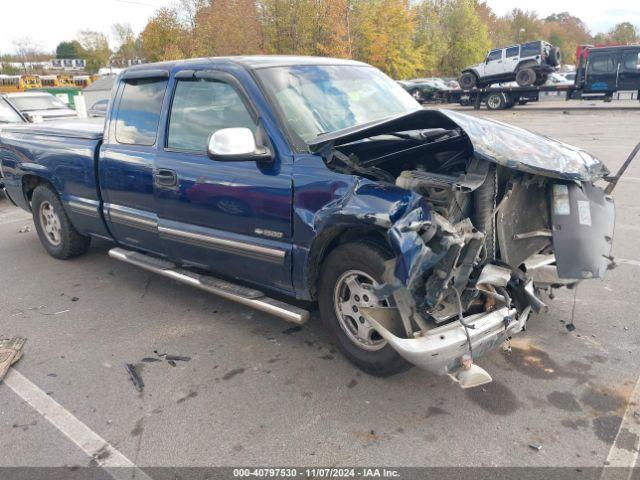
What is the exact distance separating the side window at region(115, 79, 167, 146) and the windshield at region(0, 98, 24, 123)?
7275mm

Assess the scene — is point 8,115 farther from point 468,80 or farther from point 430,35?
point 430,35

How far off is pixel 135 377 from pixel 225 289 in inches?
34.4

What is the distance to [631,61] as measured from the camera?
23203 millimetres

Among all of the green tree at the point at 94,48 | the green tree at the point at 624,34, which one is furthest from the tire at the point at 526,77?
the green tree at the point at 624,34

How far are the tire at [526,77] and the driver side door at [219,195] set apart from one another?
2595 centimetres

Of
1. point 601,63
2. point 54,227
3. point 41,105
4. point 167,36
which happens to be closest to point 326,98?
point 54,227

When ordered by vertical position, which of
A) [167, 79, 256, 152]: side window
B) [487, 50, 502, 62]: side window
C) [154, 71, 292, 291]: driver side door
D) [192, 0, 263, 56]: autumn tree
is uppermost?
[192, 0, 263, 56]: autumn tree

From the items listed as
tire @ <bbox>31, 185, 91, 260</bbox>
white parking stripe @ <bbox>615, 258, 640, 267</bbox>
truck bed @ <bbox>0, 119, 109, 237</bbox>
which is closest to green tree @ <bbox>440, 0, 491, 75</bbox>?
white parking stripe @ <bbox>615, 258, 640, 267</bbox>

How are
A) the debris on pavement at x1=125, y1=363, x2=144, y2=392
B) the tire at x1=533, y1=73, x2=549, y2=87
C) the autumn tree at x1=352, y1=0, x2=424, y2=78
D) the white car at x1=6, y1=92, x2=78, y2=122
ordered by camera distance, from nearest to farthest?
the debris on pavement at x1=125, y1=363, x2=144, y2=392
the white car at x1=6, y1=92, x2=78, y2=122
the tire at x1=533, y1=73, x2=549, y2=87
the autumn tree at x1=352, y1=0, x2=424, y2=78

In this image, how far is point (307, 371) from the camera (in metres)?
3.42

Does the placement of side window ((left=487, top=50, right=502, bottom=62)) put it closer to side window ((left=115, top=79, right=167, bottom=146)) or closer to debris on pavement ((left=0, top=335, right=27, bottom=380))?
side window ((left=115, top=79, right=167, bottom=146))

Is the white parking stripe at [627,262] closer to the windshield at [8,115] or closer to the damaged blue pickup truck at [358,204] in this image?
the damaged blue pickup truck at [358,204]

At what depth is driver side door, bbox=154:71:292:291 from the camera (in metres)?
3.45

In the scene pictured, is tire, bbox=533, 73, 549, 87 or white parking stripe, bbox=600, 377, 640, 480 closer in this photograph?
white parking stripe, bbox=600, 377, 640, 480
